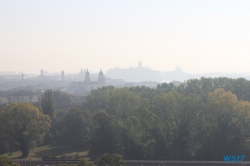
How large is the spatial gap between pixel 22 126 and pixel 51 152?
11.1 feet

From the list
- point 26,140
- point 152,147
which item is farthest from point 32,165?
point 152,147

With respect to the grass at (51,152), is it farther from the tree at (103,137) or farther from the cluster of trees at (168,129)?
the tree at (103,137)

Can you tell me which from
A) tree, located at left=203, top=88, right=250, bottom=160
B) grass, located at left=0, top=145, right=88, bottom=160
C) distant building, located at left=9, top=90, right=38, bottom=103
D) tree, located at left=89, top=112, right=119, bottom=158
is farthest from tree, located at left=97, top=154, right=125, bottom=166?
distant building, located at left=9, top=90, right=38, bottom=103

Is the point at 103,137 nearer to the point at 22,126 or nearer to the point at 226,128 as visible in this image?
the point at 22,126

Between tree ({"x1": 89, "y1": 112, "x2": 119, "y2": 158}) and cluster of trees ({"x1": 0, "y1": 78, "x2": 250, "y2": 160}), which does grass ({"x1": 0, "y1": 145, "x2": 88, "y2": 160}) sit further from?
tree ({"x1": 89, "y1": 112, "x2": 119, "y2": 158})

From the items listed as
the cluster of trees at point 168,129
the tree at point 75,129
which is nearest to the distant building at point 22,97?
the tree at point 75,129

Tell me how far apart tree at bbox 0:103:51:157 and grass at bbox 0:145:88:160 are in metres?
1.01

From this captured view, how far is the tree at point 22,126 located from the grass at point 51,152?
101 cm

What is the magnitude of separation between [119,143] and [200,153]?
18.4 feet

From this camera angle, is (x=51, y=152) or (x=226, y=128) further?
(x=51, y=152)

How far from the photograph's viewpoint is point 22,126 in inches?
1206

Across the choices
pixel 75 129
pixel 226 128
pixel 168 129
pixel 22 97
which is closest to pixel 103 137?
pixel 168 129

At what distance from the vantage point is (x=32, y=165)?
25312 mm

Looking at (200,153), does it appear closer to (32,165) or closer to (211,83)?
(32,165)
